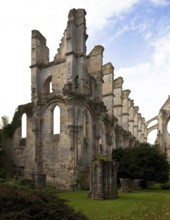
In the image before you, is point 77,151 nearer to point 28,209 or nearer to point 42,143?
point 42,143

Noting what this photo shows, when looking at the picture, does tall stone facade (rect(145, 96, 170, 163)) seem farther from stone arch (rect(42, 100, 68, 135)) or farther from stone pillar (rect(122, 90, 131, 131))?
stone arch (rect(42, 100, 68, 135))

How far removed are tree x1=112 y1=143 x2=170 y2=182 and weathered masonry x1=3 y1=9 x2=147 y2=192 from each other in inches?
99.4

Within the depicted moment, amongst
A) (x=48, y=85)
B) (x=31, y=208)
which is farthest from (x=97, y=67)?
(x=31, y=208)

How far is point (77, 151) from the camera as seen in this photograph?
22312 millimetres

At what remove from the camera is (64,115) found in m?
23.2

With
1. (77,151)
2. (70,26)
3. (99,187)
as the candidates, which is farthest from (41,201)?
(70,26)

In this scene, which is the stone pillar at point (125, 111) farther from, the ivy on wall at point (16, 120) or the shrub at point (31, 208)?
the shrub at point (31, 208)

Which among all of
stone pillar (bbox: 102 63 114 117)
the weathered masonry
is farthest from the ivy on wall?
stone pillar (bbox: 102 63 114 117)

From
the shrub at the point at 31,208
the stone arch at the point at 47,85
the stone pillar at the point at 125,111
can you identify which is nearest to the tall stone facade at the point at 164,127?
the stone pillar at the point at 125,111

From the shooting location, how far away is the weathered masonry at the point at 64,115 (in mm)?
22547

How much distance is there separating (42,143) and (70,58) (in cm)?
661

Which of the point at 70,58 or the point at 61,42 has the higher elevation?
the point at 61,42

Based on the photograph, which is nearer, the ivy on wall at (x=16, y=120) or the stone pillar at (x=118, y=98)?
the ivy on wall at (x=16, y=120)

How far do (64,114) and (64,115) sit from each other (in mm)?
73
